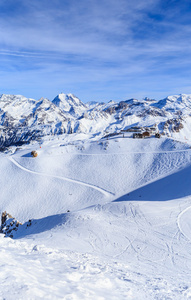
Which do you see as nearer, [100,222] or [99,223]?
A: [99,223]

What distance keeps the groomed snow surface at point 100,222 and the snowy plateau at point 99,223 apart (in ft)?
0.24

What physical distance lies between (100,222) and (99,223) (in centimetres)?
36

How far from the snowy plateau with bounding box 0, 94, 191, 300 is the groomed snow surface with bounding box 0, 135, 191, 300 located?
2.9 inches

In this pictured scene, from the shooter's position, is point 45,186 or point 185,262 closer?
point 185,262

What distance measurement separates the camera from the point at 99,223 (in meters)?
21.8

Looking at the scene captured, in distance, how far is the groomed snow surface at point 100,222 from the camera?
29.1ft

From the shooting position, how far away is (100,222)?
72.6ft

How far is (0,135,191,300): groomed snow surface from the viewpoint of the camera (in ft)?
29.1

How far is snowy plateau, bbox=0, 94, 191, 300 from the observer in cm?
885

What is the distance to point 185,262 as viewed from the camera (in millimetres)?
14688

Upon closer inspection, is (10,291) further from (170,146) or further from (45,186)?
(170,146)

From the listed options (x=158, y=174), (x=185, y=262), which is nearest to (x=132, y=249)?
(x=185, y=262)

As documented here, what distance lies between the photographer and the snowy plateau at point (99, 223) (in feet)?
29.0

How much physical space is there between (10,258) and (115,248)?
9.60m
